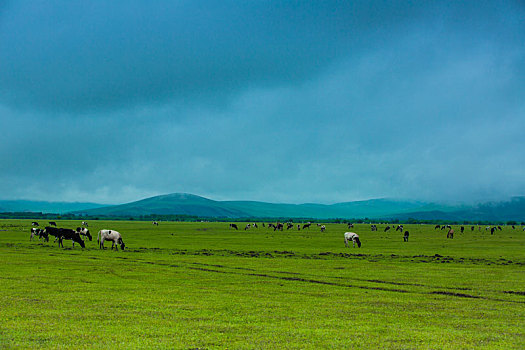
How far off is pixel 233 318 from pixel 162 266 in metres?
17.5

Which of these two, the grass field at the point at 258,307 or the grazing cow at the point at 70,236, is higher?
the grazing cow at the point at 70,236

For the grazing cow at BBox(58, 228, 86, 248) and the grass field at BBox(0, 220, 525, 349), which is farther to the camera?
the grazing cow at BBox(58, 228, 86, 248)

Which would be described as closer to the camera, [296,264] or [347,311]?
[347,311]

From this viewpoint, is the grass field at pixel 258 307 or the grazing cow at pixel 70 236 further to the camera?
the grazing cow at pixel 70 236

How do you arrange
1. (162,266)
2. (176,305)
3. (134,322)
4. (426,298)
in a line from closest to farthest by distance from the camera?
(134,322) < (176,305) < (426,298) < (162,266)

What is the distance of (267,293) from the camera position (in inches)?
797

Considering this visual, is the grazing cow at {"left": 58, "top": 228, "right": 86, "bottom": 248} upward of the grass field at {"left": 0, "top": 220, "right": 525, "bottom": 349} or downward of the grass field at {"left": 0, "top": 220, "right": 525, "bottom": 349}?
Answer: upward

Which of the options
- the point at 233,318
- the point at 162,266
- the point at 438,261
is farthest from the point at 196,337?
the point at 438,261

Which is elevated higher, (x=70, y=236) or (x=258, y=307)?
(x=70, y=236)

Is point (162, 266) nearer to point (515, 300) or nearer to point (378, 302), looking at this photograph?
point (378, 302)

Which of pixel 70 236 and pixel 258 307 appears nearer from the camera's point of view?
pixel 258 307

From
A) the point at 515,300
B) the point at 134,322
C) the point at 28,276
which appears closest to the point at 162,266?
the point at 28,276

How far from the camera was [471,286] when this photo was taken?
23047 mm

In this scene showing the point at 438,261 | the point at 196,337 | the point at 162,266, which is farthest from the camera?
the point at 438,261
